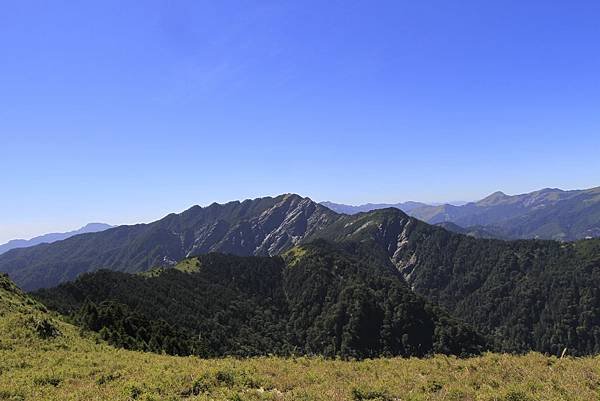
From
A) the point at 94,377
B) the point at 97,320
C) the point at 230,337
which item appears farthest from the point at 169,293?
the point at 94,377

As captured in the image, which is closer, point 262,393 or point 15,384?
point 262,393

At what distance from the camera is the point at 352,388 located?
62.8 ft

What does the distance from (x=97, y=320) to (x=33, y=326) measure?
54.2 ft

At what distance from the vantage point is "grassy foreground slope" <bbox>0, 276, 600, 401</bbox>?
732 inches

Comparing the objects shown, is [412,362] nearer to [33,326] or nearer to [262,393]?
[262,393]

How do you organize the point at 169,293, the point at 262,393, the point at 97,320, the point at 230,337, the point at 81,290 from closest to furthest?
the point at 262,393, the point at 97,320, the point at 81,290, the point at 230,337, the point at 169,293

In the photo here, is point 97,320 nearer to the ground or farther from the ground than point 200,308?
farther from the ground

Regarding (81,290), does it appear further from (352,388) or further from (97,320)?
(352,388)

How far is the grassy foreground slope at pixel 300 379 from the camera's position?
1859 centimetres

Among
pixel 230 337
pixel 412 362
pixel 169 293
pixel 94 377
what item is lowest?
pixel 230 337

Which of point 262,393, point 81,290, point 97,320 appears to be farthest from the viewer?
point 81,290

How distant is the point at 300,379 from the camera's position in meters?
21.0

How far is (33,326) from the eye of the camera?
3556cm

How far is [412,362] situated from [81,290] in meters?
138
